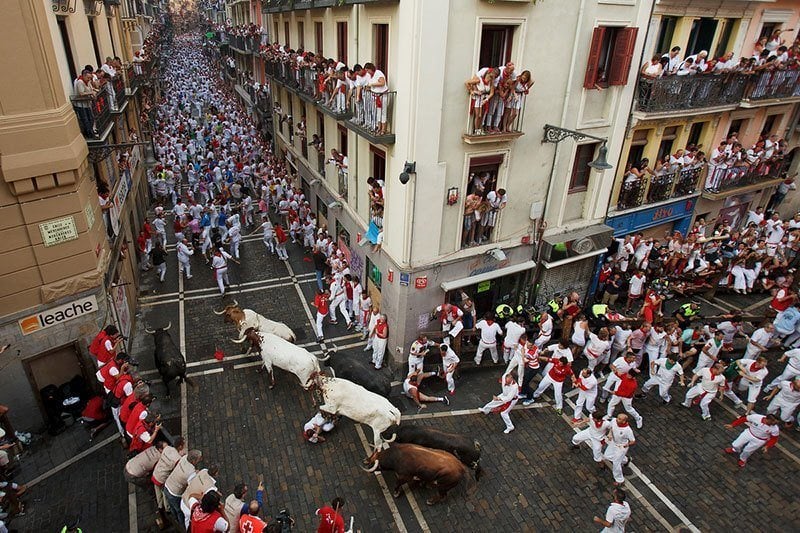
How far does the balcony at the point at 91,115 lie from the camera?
11.1m

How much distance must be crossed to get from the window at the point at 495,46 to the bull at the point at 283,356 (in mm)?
8120

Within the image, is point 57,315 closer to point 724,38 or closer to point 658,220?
point 658,220

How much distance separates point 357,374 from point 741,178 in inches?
677

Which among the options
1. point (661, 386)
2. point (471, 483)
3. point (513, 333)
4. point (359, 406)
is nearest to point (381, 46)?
point (513, 333)

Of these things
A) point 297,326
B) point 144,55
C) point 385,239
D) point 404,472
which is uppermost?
point 144,55

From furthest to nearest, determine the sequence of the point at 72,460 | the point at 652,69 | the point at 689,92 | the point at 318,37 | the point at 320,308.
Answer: the point at 318,37 → the point at 689,92 → the point at 320,308 → the point at 652,69 → the point at 72,460

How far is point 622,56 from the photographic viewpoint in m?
13.0

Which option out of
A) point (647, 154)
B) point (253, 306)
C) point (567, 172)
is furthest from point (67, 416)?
point (647, 154)

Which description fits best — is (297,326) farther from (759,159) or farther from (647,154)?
(759,159)

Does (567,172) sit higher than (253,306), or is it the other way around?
(567,172)

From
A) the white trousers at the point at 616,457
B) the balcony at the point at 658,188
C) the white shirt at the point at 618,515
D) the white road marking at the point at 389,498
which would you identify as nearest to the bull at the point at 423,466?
the white road marking at the point at 389,498

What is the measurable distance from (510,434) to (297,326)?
24.2 ft

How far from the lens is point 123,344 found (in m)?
12.9

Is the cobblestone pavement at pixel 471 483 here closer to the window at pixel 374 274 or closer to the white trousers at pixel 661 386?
the white trousers at pixel 661 386
